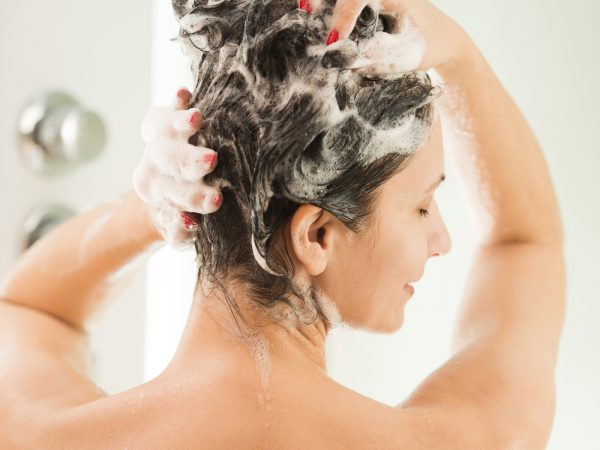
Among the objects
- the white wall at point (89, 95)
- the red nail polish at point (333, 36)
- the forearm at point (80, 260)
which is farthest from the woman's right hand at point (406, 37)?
the white wall at point (89, 95)

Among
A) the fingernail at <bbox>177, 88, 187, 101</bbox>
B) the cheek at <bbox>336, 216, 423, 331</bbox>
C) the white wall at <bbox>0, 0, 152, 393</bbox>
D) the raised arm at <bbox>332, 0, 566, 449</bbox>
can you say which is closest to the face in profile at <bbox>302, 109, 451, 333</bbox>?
the cheek at <bbox>336, 216, 423, 331</bbox>

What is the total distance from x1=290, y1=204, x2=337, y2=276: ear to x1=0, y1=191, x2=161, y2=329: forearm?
1.09ft

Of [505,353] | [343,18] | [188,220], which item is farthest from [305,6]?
[505,353]

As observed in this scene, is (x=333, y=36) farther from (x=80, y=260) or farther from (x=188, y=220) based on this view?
(x=80, y=260)

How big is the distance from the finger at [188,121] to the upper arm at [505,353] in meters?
0.37

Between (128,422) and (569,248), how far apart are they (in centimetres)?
97

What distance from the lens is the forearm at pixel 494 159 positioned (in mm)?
1072

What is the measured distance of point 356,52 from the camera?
785 mm

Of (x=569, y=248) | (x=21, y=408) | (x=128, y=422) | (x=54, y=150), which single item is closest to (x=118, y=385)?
(x=54, y=150)

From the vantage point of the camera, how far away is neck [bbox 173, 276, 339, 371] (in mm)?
817

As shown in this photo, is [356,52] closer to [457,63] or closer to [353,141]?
[353,141]

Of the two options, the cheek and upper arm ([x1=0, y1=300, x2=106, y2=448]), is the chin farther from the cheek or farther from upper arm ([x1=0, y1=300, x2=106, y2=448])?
upper arm ([x1=0, y1=300, x2=106, y2=448])

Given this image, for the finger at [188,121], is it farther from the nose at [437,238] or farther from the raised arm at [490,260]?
the nose at [437,238]

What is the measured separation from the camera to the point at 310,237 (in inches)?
32.9
